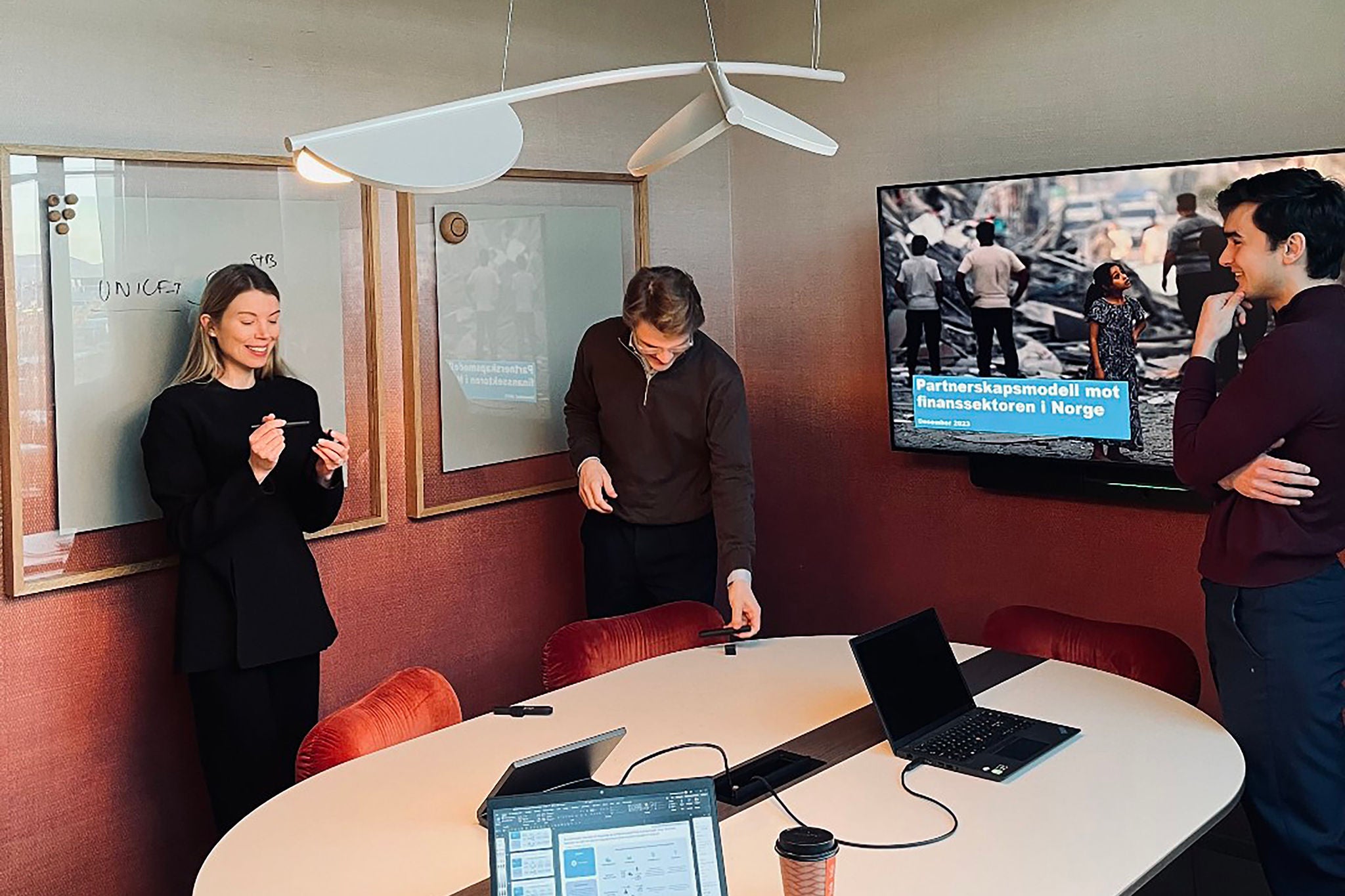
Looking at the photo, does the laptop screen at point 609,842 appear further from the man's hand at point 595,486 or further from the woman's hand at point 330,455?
the man's hand at point 595,486

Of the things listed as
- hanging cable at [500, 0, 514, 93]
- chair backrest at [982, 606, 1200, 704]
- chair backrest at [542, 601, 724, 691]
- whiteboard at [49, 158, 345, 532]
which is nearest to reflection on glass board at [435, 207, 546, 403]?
hanging cable at [500, 0, 514, 93]

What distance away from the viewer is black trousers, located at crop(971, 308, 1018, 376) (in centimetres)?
404

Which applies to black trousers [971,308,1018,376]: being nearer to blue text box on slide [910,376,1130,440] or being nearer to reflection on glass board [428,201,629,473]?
blue text box on slide [910,376,1130,440]

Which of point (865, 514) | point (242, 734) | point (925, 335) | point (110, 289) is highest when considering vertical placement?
point (110, 289)

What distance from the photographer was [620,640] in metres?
3.39

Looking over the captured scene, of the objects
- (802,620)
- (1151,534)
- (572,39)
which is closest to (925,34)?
(572,39)

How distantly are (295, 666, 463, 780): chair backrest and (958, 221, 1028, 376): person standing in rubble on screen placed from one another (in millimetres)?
2032

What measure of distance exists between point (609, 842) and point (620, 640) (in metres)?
1.57

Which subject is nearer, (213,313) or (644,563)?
(213,313)

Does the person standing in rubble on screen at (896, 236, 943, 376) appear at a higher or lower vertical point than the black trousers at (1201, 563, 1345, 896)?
higher

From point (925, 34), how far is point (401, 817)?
124 inches

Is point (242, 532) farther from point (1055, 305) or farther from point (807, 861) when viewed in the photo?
point (1055, 305)

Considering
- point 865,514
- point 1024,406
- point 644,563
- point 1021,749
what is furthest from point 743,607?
point 865,514

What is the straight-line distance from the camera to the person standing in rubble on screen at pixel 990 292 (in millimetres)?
4020
